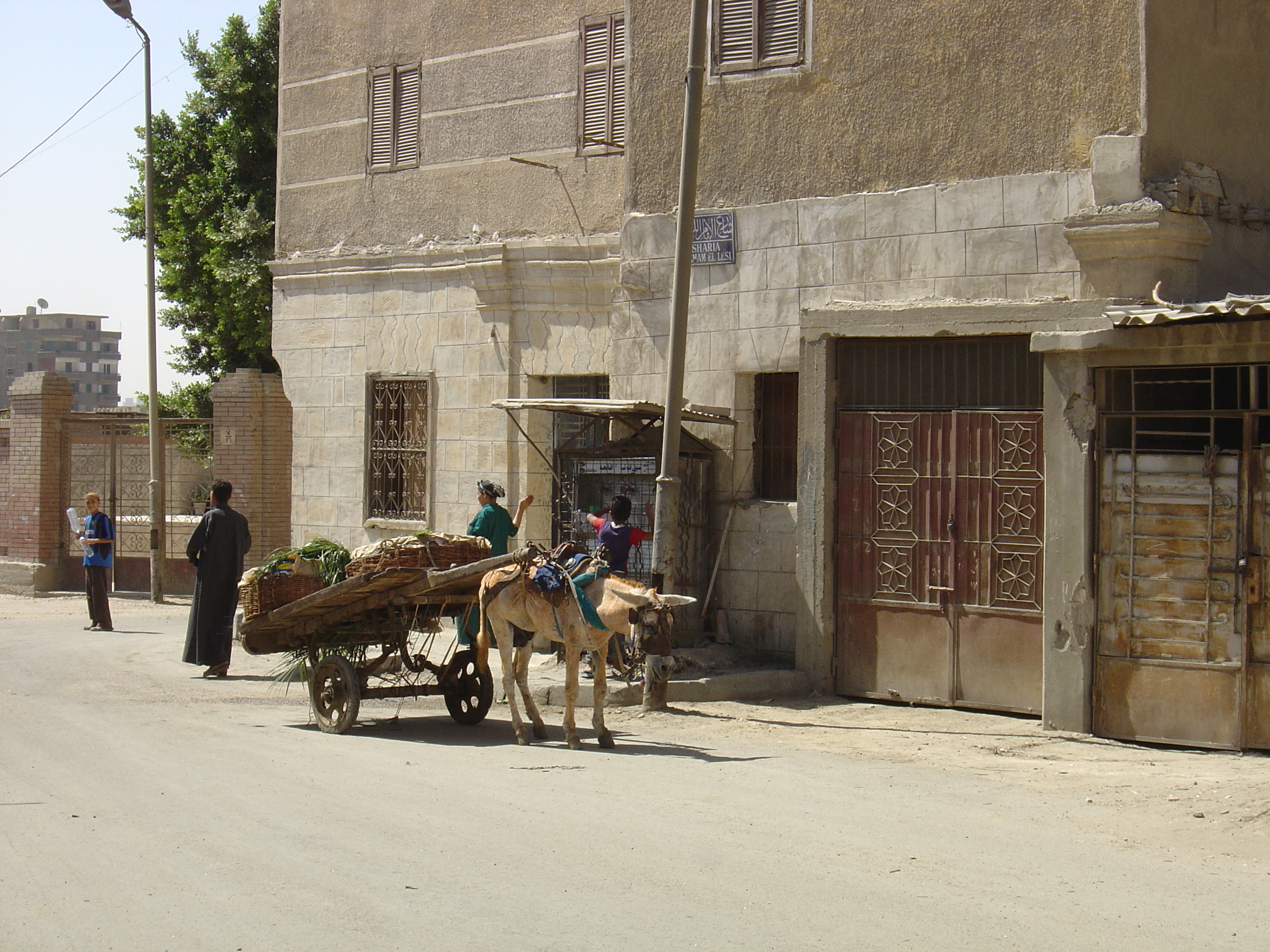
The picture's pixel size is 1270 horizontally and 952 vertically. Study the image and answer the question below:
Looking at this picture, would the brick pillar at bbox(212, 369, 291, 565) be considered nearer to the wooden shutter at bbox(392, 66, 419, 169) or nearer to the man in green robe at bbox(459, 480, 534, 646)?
the wooden shutter at bbox(392, 66, 419, 169)

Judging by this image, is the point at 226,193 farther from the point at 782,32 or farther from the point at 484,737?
the point at 484,737

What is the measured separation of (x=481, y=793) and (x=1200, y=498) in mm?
5093

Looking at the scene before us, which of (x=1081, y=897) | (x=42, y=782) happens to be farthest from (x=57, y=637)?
(x=1081, y=897)

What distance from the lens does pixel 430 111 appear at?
605 inches

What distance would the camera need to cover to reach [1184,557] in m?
8.84

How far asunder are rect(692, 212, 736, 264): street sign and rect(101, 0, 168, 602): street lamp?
32.5ft

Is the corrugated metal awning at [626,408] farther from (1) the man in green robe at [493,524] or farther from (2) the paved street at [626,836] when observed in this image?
(2) the paved street at [626,836]

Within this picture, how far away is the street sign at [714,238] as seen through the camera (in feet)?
37.2

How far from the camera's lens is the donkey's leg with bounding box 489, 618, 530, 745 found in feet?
27.7

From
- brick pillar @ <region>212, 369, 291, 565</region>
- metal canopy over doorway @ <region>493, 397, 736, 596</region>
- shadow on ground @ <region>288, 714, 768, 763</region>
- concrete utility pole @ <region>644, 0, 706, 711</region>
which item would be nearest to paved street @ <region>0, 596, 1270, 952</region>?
shadow on ground @ <region>288, 714, 768, 763</region>

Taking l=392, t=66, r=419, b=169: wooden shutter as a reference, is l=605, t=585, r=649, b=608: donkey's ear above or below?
below

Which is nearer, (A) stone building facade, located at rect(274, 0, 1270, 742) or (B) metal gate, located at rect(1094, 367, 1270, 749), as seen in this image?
(B) metal gate, located at rect(1094, 367, 1270, 749)

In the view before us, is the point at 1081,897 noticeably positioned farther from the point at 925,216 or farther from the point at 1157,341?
the point at 925,216

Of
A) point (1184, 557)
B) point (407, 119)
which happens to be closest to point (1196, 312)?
point (1184, 557)
